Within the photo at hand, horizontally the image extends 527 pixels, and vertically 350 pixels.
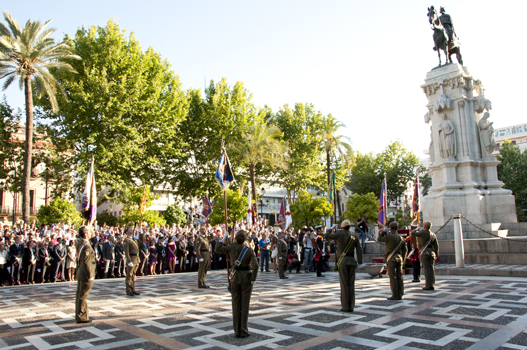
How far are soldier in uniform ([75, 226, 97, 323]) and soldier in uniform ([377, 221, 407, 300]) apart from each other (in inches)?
244

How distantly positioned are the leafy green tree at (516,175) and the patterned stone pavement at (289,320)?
1225 inches

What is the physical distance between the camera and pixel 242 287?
636 cm

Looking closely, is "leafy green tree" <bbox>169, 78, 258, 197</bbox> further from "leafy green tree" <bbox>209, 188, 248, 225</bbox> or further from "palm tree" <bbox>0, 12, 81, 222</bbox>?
"palm tree" <bbox>0, 12, 81, 222</bbox>

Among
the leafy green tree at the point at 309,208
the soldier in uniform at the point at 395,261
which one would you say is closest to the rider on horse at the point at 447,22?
the soldier in uniform at the point at 395,261

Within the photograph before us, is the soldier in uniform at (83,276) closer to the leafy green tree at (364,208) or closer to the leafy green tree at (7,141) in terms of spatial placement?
the leafy green tree at (7,141)

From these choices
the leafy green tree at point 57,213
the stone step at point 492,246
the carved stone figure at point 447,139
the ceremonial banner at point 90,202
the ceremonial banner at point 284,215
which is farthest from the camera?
the leafy green tree at point 57,213

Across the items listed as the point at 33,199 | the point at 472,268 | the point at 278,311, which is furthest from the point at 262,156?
the point at 33,199

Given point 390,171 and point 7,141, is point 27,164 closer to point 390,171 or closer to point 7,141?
point 7,141

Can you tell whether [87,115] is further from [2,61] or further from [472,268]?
[472,268]

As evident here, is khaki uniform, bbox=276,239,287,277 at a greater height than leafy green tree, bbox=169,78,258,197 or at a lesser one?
lesser

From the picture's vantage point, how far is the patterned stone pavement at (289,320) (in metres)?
5.74

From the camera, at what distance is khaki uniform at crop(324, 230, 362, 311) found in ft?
25.5

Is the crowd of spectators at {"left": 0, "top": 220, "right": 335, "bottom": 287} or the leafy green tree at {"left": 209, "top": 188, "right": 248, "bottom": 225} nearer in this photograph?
the crowd of spectators at {"left": 0, "top": 220, "right": 335, "bottom": 287}

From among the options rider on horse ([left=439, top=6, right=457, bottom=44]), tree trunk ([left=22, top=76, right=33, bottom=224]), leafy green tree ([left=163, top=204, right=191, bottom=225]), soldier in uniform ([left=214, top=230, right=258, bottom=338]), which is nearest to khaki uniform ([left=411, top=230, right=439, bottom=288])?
soldier in uniform ([left=214, top=230, right=258, bottom=338])
